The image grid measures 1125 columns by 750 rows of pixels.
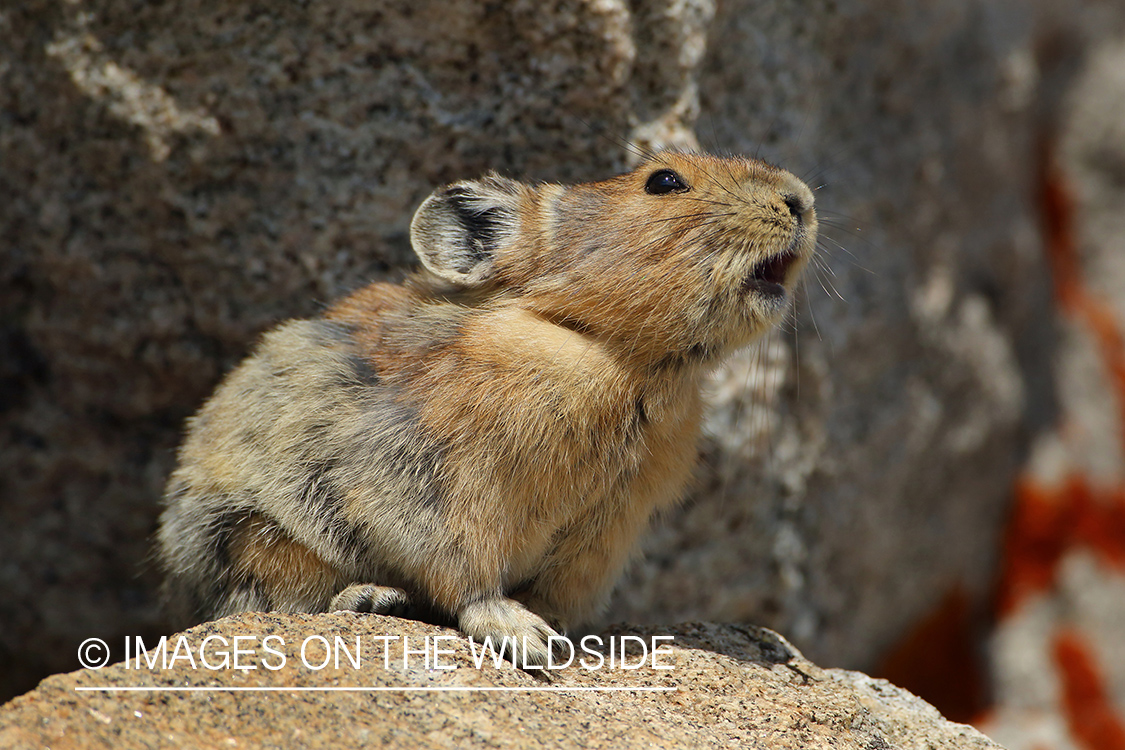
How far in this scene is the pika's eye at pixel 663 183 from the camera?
4.20 m

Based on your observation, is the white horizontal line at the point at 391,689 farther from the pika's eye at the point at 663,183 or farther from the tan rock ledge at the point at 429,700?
the pika's eye at the point at 663,183

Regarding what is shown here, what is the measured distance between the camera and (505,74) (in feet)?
16.5

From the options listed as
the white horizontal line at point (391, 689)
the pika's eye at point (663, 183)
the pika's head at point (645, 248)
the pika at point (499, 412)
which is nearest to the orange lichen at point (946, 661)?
the pika at point (499, 412)

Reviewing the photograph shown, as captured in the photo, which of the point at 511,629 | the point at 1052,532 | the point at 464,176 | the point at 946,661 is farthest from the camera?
the point at 1052,532

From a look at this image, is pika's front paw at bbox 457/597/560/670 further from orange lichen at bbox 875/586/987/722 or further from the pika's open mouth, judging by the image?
orange lichen at bbox 875/586/987/722

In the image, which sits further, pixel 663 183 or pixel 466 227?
pixel 466 227

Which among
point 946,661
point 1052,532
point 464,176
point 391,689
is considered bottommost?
point 946,661

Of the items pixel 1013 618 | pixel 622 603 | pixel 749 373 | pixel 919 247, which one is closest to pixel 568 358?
pixel 749 373

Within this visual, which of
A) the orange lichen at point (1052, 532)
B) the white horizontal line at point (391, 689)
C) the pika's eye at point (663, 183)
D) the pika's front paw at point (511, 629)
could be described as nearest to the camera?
the white horizontal line at point (391, 689)

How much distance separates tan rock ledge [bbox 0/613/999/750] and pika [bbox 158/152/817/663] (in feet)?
0.91

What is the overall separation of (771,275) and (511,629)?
Result: 1745 millimetres

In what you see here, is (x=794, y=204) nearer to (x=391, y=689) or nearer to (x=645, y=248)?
(x=645, y=248)

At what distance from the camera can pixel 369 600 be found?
158 inches

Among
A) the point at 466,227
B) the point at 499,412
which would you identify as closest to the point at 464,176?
the point at 466,227
